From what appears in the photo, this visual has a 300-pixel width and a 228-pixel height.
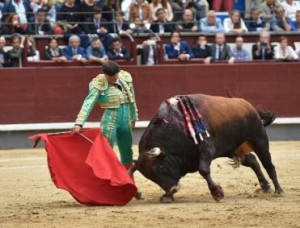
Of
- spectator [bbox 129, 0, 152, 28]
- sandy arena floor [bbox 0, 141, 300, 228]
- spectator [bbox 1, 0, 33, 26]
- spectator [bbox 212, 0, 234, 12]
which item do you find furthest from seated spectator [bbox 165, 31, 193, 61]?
sandy arena floor [bbox 0, 141, 300, 228]

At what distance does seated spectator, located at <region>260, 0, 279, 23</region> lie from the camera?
1773cm

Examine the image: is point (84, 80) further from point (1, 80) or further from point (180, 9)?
point (180, 9)

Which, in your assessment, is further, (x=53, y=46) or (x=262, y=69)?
(x=262, y=69)

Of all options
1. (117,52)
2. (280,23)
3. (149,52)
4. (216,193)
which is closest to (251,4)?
(280,23)

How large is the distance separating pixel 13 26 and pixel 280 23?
14.6ft

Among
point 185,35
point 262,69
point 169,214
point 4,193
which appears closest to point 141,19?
point 185,35

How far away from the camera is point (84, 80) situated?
16.1 meters

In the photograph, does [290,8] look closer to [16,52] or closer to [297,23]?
[297,23]

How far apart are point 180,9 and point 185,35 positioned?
0.80m

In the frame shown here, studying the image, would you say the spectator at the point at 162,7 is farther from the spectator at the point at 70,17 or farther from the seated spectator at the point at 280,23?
the seated spectator at the point at 280,23

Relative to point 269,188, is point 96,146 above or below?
above

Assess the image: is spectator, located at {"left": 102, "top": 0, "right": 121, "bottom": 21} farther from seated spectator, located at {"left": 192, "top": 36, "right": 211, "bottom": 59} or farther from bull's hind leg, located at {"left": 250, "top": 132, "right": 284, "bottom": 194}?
bull's hind leg, located at {"left": 250, "top": 132, "right": 284, "bottom": 194}

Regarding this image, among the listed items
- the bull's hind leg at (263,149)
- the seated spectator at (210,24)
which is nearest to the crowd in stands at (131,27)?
the seated spectator at (210,24)

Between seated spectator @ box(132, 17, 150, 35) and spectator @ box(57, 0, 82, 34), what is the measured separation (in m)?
0.89
